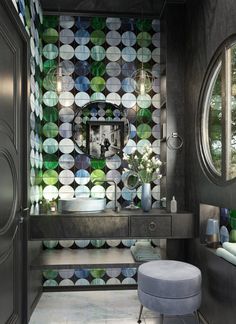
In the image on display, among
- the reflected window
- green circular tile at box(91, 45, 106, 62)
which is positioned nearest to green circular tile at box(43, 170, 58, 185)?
green circular tile at box(91, 45, 106, 62)

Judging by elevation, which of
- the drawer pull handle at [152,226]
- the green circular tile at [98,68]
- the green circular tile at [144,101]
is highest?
the green circular tile at [98,68]

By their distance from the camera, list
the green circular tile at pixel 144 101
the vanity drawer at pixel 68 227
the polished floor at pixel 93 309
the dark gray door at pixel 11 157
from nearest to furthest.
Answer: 1. the dark gray door at pixel 11 157
2. the polished floor at pixel 93 309
3. the vanity drawer at pixel 68 227
4. the green circular tile at pixel 144 101

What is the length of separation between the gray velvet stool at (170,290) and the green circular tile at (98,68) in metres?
2.14

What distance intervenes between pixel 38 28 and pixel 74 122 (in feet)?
3.35

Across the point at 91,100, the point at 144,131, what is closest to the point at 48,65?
the point at 91,100

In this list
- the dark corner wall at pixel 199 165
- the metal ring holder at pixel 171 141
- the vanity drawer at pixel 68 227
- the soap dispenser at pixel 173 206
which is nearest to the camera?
the dark corner wall at pixel 199 165

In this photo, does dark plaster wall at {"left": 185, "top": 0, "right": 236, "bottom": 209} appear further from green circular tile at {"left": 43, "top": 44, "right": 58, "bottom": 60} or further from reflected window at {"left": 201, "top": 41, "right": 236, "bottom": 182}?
green circular tile at {"left": 43, "top": 44, "right": 58, "bottom": 60}

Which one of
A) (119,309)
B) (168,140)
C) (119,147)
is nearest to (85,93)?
(119,147)

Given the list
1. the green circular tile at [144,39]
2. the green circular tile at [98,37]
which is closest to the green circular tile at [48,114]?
the green circular tile at [98,37]

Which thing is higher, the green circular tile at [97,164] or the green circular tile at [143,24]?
the green circular tile at [143,24]

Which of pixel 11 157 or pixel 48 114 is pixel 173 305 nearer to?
pixel 11 157

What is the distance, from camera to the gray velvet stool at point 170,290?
80.2 inches

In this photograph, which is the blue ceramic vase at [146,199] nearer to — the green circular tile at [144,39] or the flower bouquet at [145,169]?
the flower bouquet at [145,169]

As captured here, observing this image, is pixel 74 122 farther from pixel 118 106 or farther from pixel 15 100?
pixel 15 100
